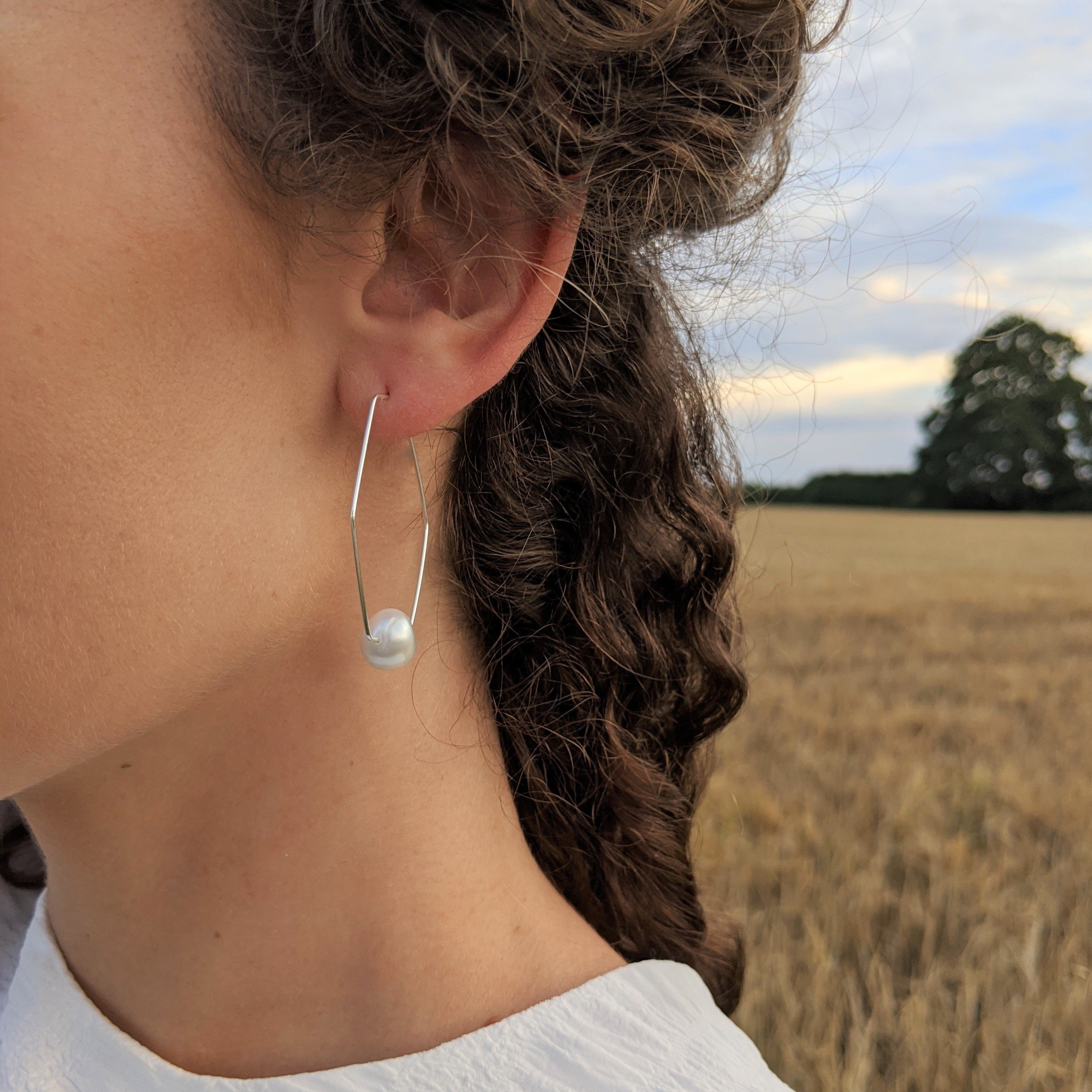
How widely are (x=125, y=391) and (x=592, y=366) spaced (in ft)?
1.55

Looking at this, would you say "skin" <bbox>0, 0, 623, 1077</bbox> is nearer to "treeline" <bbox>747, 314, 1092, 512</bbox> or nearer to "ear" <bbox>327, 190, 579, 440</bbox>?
"ear" <bbox>327, 190, 579, 440</bbox>

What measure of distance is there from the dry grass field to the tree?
595cm

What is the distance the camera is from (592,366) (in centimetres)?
103

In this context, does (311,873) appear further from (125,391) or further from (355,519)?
(125,391)

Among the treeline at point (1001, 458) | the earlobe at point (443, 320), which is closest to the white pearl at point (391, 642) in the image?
the earlobe at point (443, 320)

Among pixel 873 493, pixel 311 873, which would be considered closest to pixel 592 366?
pixel 311 873

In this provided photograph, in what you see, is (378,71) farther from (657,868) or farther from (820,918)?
(820,918)

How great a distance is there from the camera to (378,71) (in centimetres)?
76

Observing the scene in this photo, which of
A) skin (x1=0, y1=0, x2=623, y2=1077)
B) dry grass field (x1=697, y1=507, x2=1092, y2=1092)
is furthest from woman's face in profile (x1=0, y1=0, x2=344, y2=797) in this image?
dry grass field (x1=697, y1=507, x2=1092, y2=1092)

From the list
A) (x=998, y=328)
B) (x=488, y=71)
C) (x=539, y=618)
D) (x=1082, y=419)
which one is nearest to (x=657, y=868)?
(x=539, y=618)

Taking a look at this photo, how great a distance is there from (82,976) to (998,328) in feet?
4.13

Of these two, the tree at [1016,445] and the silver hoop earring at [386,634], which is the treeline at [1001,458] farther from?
the silver hoop earring at [386,634]

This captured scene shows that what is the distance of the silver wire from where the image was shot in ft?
2.68

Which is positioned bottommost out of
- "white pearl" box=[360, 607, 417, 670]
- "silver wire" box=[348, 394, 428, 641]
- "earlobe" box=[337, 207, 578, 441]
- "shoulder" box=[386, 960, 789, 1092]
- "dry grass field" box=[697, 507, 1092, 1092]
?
"dry grass field" box=[697, 507, 1092, 1092]
